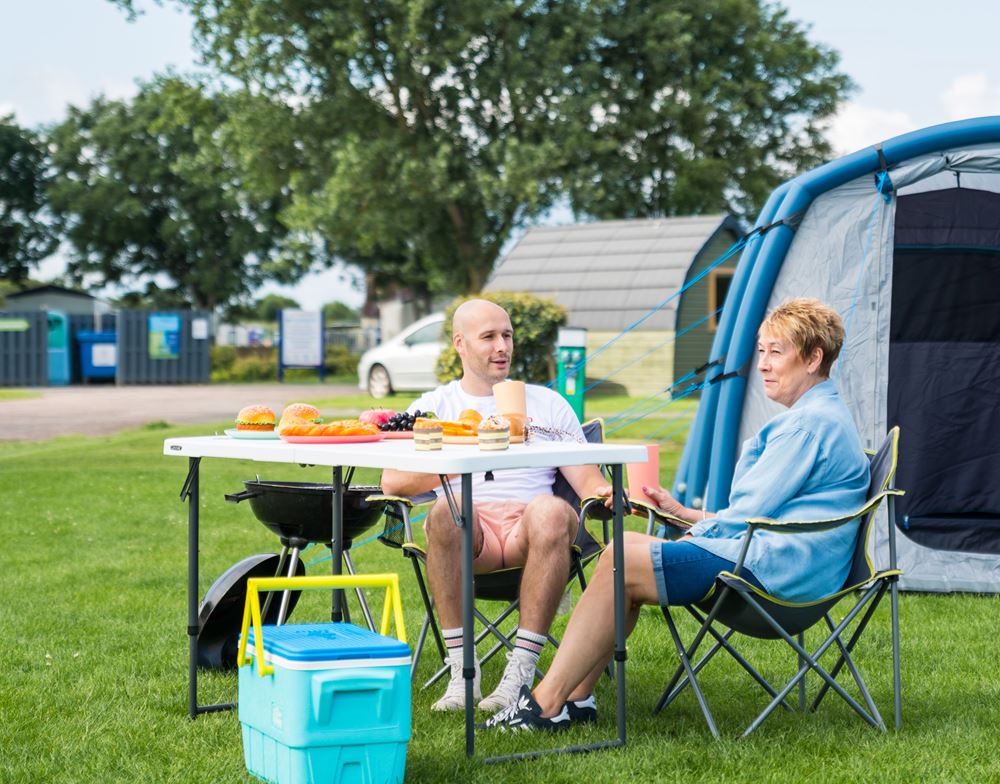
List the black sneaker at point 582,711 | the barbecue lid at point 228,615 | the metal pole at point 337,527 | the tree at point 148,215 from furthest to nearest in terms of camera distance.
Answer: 1. the tree at point 148,215
2. the barbecue lid at point 228,615
3. the metal pole at point 337,527
4. the black sneaker at point 582,711

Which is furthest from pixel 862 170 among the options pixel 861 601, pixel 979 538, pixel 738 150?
pixel 738 150

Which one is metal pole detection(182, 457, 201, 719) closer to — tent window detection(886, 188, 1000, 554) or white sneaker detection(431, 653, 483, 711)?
white sneaker detection(431, 653, 483, 711)

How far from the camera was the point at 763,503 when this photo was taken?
3.45 meters

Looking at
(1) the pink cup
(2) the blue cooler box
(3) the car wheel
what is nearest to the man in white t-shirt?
(1) the pink cup

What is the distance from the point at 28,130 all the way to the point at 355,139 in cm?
2047

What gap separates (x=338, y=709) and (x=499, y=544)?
3.46 feet

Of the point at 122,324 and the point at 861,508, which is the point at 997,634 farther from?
the point at 122,324

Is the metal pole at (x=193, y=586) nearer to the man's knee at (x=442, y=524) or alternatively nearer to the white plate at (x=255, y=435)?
the white plate at (x=255, y=435)

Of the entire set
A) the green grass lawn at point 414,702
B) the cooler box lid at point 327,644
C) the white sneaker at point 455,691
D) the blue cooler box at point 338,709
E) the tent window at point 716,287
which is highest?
the tent window at point 716,287

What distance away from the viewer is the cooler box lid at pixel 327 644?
2895 millimetres

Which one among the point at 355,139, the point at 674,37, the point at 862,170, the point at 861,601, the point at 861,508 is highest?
the point at 674,37

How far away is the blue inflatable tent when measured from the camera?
A: 593cm

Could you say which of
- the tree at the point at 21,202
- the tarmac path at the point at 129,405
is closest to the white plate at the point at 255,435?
the tarmac path at the point at 129,405

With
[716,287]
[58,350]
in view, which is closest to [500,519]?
[716,287]
